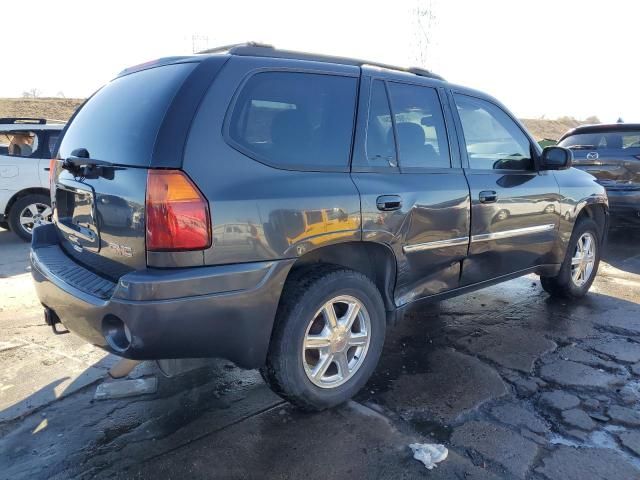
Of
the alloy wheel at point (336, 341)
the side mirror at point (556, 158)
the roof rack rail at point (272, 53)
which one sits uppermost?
the roof rack rail at point (272, 53)

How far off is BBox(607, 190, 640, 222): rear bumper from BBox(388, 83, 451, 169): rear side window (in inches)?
196

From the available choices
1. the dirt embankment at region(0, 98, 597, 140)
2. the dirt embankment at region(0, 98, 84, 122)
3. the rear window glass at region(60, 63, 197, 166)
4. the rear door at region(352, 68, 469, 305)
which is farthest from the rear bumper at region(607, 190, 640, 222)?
the dirt embankment at region(0, 98, 84, 122)

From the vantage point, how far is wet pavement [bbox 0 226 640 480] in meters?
2.39

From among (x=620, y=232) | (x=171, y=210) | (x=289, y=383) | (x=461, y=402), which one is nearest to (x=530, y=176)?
(x=461, y=402)

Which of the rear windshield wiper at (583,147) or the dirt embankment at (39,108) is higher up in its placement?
the dirt embankment at (39,108)

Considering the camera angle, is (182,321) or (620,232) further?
(620,232)

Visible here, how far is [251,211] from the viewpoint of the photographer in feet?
7.59

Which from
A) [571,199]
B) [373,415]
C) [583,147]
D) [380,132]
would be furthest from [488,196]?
[583,147]

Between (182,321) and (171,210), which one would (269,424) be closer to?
(182,321)

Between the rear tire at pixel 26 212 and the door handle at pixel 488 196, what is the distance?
649 centimetres

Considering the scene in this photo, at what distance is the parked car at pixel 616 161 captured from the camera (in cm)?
707

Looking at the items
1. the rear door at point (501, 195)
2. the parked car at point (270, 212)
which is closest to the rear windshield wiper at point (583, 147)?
the rear door at point (501, 195)

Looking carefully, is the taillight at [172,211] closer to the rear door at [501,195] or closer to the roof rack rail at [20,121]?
the rear door at [501,195]

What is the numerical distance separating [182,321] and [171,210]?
1.60ft
